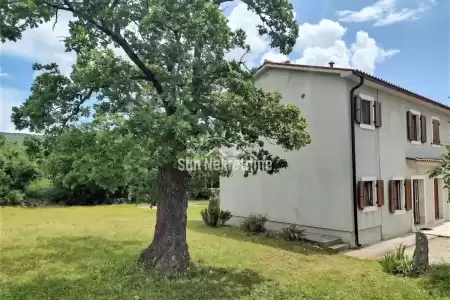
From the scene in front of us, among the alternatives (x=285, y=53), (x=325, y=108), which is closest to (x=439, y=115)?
(x=325, y=108)

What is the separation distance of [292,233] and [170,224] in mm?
6844

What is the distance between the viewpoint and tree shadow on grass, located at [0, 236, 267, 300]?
28.6ft

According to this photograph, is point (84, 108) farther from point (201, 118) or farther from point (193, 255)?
point (193, 255)

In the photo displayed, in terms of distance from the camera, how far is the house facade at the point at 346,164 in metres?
15.0

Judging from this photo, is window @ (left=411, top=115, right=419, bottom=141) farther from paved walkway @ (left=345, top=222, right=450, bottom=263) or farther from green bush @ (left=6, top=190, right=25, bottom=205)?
green bush @ (left=6, top=190, right=25, bottom=205)

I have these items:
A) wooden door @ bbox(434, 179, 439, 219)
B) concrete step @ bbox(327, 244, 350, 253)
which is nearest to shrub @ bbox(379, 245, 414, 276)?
concrete step @ bbox(327, 244, 350, 253)

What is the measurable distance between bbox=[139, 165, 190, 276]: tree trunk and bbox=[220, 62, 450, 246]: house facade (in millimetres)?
7461

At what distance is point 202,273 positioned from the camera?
405 inches

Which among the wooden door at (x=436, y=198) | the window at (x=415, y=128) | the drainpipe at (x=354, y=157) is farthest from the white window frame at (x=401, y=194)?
the wooden door at (x=436, y=198)

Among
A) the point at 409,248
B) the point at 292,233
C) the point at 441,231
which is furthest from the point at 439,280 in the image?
the point at 441,231

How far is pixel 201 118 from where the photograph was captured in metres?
9.06

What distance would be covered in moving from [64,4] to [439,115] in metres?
22.2

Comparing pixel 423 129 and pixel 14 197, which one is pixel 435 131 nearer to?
pixel 423 129

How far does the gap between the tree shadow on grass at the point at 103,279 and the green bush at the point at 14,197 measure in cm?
1807
